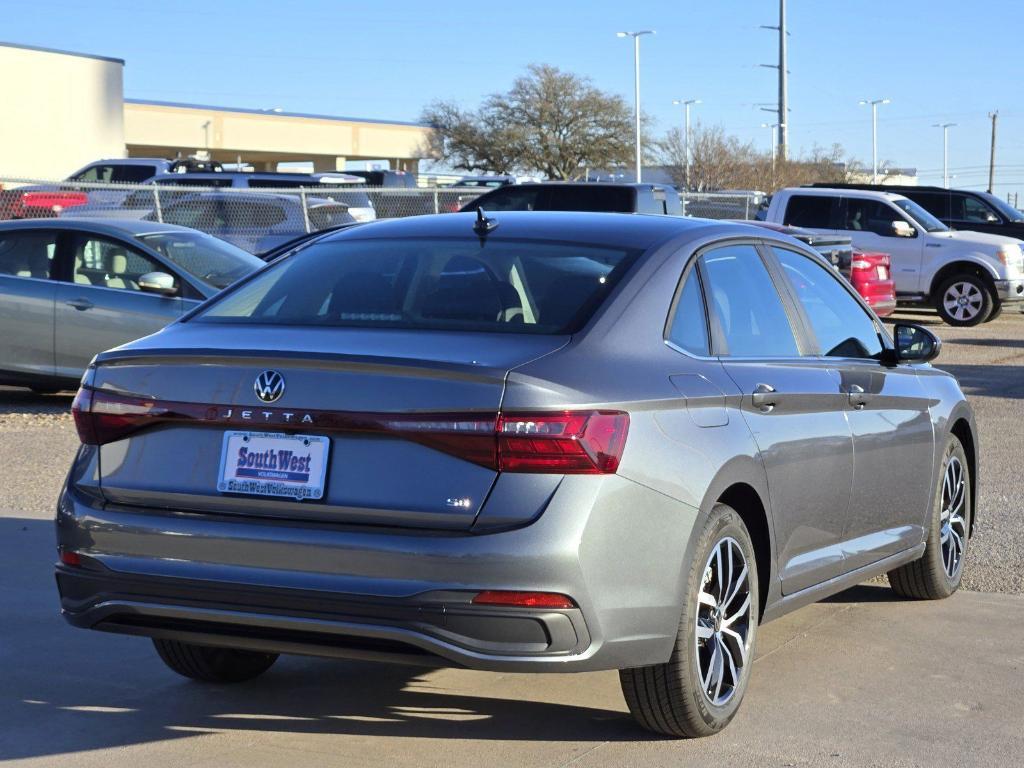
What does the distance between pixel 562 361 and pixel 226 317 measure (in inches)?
50.6

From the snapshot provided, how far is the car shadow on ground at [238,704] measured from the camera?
16.3ft

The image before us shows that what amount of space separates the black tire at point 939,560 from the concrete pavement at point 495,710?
34 centimetres

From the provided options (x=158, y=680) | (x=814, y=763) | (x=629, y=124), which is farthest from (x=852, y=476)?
(x=629, y=124)

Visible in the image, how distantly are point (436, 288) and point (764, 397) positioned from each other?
3.69 ft

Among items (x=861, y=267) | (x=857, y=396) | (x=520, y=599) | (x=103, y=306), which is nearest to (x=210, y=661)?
(x=520, y=599)

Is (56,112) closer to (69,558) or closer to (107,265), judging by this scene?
(107,265)

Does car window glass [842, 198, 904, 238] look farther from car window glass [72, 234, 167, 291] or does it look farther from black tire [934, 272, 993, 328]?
car window glass [72, 234, 167, 291]

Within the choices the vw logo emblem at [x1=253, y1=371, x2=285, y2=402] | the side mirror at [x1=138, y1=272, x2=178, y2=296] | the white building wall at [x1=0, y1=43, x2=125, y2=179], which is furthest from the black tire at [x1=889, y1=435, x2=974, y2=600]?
the white building wall at [x1=0, y1=43, x2=125, y2=179]

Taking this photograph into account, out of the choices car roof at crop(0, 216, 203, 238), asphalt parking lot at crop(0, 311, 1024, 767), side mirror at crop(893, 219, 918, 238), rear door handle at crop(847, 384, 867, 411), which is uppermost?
car roof at crop(0, 216, 203, 238)

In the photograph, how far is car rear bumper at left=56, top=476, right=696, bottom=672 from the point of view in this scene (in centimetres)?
419

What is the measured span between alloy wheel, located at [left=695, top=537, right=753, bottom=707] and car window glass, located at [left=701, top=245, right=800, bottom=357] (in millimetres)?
731

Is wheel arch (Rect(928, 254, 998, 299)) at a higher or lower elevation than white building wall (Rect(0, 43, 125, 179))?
lower

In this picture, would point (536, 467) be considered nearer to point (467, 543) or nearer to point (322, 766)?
point (467, 543)

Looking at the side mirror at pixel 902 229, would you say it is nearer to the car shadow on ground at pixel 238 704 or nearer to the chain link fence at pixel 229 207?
the chain link fence at pixel 229 207
